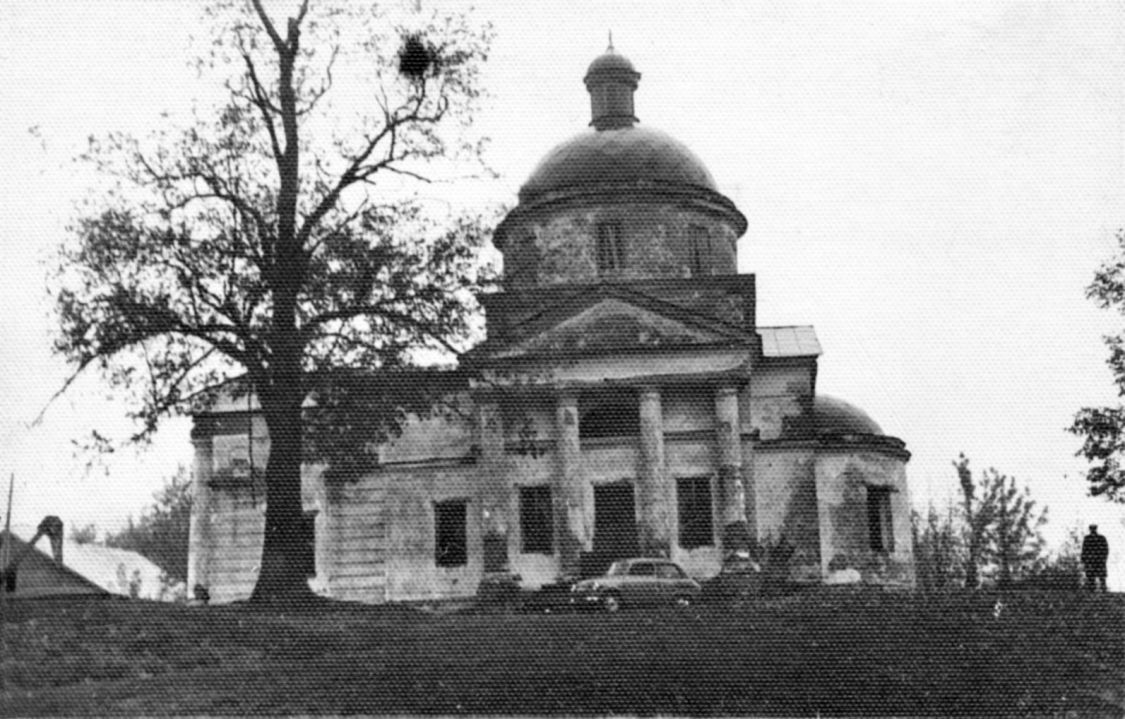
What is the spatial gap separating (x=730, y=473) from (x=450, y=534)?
7740 mm

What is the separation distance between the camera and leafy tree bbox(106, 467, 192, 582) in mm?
58594

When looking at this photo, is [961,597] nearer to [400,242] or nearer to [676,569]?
[676,569]

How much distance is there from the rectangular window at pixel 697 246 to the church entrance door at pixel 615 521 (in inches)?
276

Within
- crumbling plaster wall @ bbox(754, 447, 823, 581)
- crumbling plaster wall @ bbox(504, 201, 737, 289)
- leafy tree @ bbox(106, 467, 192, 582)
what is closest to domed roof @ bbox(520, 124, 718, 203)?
crumbling plaster wall @ bbox(504, 201, 737, 289)

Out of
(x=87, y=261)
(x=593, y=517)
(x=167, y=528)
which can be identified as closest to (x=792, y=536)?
(x=593, y=517)

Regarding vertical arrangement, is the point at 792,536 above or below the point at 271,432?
below

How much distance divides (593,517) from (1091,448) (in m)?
11.5

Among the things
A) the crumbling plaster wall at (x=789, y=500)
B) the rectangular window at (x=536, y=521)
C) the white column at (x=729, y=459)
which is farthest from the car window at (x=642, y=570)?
the crumbling plaster wall at (x=789, y=500)

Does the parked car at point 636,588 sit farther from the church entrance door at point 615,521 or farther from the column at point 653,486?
the church entrance door at point 615,521

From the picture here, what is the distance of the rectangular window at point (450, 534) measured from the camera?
31.6 m

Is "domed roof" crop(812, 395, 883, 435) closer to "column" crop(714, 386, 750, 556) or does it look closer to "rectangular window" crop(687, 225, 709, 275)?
"column" crop(714, 386, 750, 556)

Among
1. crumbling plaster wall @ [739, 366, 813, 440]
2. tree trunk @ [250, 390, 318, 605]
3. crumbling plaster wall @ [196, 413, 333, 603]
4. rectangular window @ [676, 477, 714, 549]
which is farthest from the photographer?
crumbling plaster wall @ [196, 413, 333, 603]

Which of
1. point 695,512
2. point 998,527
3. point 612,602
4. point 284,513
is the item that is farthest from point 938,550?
point 284,513

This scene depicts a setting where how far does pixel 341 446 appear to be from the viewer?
2344cm
